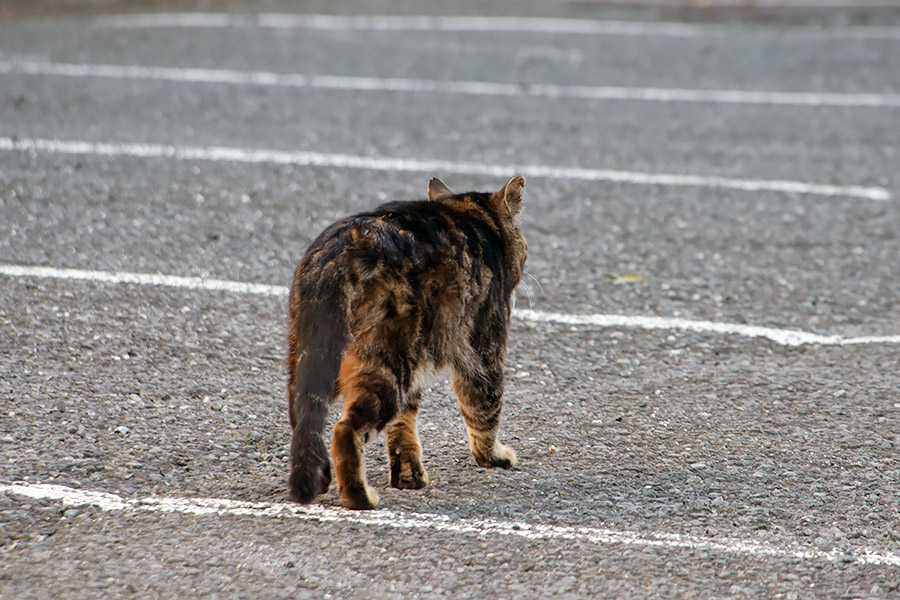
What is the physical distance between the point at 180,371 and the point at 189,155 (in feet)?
10.6

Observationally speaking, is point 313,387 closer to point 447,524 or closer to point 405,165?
point 447,524

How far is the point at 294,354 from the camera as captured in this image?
11.4ft

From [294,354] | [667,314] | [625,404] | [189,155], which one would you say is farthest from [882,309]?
[189,155]

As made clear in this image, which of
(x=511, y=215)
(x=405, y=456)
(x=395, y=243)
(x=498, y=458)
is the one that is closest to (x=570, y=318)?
(x=511, y=215)

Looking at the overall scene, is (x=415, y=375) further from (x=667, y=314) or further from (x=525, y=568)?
(x=667, y=314)

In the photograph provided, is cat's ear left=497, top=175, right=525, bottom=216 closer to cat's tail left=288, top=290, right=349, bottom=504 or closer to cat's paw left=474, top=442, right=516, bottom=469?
cat's paw left=474, top=442, right=516, bottom=469

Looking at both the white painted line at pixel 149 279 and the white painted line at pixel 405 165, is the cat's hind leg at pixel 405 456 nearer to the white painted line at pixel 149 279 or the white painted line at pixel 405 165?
the white painted line at pixel 149 279

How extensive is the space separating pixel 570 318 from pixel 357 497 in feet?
6.90

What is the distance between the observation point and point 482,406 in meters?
3.87

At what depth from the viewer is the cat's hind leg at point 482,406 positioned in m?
3.86

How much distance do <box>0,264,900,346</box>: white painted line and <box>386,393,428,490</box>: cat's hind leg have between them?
5.37 ft


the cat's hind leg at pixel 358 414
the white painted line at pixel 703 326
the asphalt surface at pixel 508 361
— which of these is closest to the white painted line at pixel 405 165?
the asphalt surface at pixel 508 361

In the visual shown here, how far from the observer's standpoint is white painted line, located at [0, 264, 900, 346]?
516 cm

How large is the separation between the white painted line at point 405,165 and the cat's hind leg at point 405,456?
3.78 m
